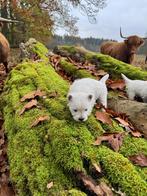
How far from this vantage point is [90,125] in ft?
18.5

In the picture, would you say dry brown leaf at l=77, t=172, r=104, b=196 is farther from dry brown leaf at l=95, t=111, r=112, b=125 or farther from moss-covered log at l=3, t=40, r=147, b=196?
dry brown leaf at l=95, t=111, r=112, b=125

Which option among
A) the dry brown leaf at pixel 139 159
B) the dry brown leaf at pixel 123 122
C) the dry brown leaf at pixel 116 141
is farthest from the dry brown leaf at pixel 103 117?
the dry brown leaf at pixel 139 159

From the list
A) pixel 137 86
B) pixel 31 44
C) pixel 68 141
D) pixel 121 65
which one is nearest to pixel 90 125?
pixel 68 141

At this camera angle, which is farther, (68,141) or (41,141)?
(41,141)

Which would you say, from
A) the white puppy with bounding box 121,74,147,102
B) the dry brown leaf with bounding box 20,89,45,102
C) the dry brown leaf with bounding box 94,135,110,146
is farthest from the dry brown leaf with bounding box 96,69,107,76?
the dry brown leaf with bounding box 94,135,110,146

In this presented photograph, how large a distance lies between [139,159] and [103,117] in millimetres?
1059

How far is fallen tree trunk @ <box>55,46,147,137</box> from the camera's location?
6668 millimetres

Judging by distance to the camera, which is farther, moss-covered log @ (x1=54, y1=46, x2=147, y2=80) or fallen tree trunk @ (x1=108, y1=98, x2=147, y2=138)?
moss-covered log @ (x1=54, y1=46, x2=147, y2=80)

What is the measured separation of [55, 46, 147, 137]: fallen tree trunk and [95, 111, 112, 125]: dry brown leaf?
637mm

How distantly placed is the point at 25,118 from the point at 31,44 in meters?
7.49

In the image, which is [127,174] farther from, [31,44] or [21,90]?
[31,44]

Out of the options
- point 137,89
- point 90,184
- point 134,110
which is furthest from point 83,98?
point 137,89

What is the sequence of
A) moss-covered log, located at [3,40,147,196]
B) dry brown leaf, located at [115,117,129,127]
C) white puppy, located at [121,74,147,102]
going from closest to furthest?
moss-covered log, located at [3,40,147,196]
dry brown leaf, located at [115,117,129,127]
white puppy, located at [121,74,147,102]

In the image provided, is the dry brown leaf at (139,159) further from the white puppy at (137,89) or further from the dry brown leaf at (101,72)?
the dry brown leaf at (101,72)
